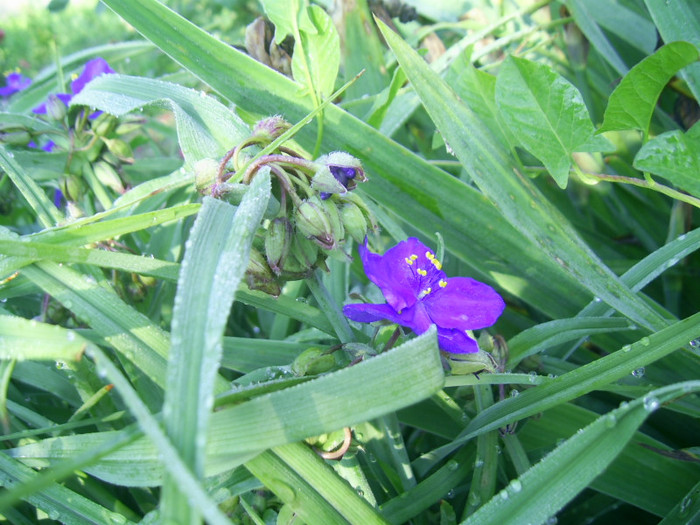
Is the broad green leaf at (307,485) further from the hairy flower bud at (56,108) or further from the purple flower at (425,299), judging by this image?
the hairy flower bud at (56,108)

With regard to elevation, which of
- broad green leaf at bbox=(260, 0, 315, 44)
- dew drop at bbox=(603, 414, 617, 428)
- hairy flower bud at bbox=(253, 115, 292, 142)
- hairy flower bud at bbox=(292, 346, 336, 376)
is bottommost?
dew drop at bbox=(603, 414, 617, 428)

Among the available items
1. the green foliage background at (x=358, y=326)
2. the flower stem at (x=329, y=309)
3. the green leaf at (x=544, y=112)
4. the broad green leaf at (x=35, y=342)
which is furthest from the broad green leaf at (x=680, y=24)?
the broad green leaf at (x=35, y=342)

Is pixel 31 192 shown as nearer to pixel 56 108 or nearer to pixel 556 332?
pixel 56 108

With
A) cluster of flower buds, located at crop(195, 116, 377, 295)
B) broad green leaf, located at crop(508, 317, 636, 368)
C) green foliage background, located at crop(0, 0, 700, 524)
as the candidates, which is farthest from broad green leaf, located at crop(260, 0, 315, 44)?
broad green leaf, located at crop(508, 317, 636, 368)

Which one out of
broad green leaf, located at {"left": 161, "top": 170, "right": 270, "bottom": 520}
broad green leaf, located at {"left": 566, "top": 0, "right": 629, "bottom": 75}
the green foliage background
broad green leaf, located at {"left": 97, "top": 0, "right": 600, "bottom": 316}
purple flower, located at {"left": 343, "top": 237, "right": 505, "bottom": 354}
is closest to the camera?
broad green leaf, located at {"left": 161, "top": 170, "right": 270, "bottom": 520}

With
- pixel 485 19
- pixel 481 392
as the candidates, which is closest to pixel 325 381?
pixel 481 392

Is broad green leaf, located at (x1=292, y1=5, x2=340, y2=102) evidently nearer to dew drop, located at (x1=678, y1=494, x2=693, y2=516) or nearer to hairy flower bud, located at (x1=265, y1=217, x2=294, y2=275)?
hairy flower bud, located at (x1=265, y1=217, x2=294, y2=275)
